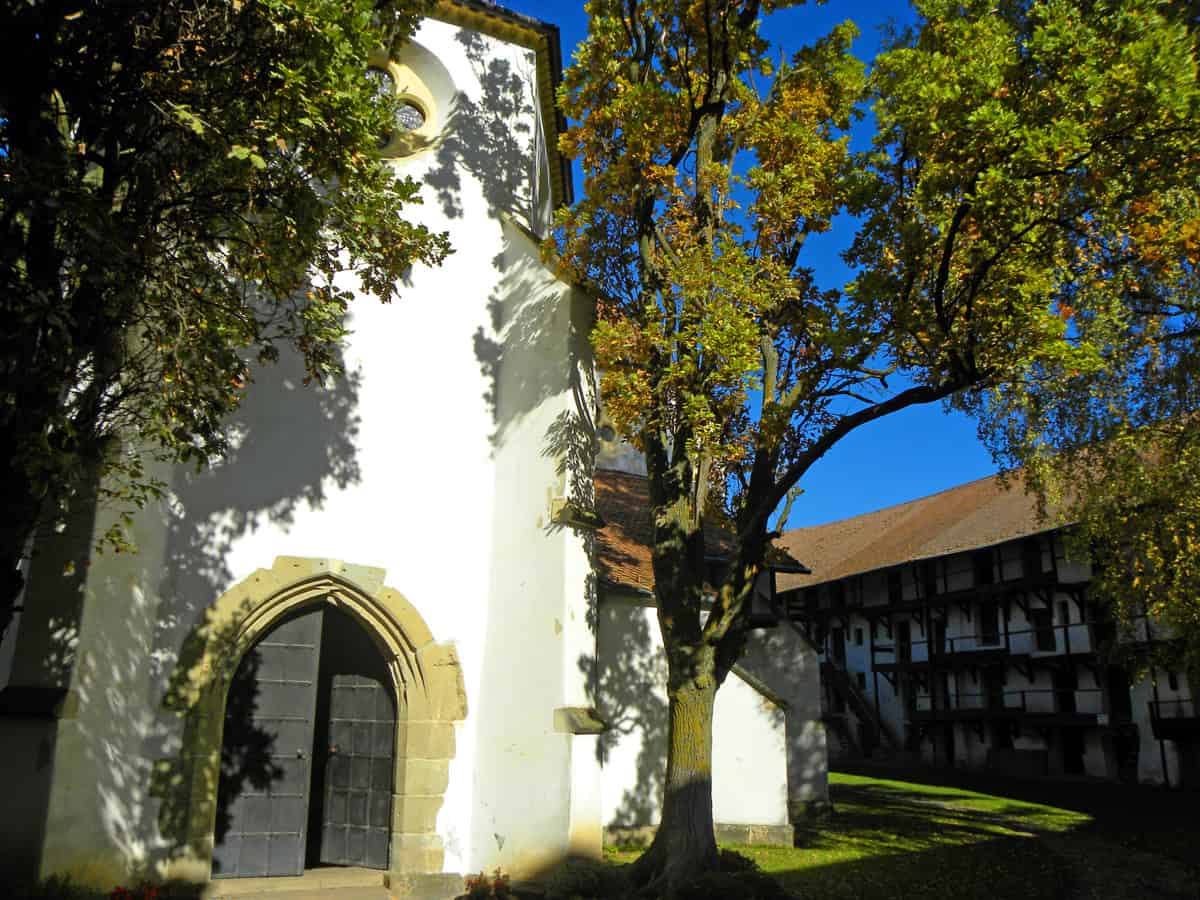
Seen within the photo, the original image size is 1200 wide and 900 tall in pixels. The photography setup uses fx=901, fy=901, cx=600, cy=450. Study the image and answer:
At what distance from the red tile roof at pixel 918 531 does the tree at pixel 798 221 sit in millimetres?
16664

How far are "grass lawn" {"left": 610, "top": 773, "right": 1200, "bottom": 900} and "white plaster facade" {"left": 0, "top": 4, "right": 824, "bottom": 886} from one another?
3.37 metres

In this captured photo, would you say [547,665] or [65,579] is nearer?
[65,579]

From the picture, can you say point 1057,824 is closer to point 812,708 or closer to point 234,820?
point 812,708

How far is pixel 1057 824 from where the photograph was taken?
16.4 meters

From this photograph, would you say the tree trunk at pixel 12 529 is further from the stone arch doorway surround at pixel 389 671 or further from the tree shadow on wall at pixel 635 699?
the tree shadow on wall at pixel 635 699

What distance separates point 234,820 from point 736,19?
9.87m

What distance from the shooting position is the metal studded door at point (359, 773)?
9859 mm

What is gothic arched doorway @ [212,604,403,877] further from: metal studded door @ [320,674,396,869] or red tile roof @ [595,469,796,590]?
red tile roof @ [595,469,796,590]

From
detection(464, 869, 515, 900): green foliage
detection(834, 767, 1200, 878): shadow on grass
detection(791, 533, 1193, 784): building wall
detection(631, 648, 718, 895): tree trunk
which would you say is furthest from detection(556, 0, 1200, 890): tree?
detection(791, 533, 1193, 784): building wall

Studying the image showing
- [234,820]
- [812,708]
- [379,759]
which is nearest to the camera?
[234,820]

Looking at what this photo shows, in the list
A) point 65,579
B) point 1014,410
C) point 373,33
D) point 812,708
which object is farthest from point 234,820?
point 1014,410

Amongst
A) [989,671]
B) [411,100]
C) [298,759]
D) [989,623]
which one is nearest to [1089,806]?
[989,671]

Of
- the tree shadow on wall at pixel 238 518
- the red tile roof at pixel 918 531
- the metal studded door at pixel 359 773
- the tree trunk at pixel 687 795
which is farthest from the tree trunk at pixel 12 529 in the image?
the red tile roof at pixel 918 531

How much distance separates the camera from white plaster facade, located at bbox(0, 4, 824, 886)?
8.05 meters
